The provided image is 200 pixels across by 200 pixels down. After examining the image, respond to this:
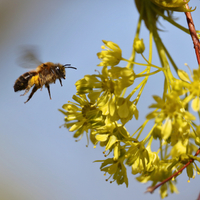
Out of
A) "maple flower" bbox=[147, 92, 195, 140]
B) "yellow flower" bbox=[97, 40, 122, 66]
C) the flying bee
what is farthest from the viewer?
the flying bee

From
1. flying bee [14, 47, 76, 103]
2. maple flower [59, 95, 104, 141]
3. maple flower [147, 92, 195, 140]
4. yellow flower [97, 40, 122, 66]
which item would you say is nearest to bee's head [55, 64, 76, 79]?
flying bee [14, 47, 76, 103]

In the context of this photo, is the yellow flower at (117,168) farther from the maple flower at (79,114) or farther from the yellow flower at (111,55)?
the yellow flower at (111,55)

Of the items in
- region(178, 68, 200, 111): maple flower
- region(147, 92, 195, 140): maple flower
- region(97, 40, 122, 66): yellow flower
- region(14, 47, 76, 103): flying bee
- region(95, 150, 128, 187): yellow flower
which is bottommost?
region(95, 150, 128, 187): yellow flower

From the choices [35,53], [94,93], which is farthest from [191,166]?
[35,53]

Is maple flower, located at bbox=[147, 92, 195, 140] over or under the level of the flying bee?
under

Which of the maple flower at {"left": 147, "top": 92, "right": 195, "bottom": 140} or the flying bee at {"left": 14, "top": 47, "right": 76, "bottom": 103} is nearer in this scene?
the maple flower at {"left": 147, "top": 92, "right": 195, "bottom": 140}

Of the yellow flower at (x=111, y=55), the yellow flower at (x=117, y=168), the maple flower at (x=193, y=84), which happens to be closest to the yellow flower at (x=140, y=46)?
the yellow flower at (x=111, y=55)

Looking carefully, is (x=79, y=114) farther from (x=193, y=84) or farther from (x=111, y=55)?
(x=193, y=84)

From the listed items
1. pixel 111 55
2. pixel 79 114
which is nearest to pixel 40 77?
pixel 79 114

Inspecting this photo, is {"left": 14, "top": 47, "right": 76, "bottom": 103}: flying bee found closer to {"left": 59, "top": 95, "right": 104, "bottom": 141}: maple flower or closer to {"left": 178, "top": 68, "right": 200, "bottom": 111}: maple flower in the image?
{"left": 59, "top": 95, "right": 104, "bottom": 141}: maple flower
